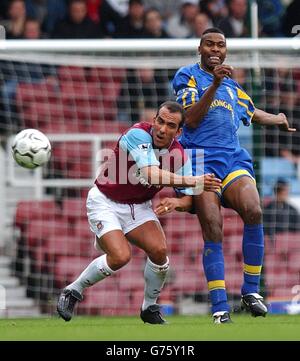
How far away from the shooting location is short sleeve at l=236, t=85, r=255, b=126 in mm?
9242

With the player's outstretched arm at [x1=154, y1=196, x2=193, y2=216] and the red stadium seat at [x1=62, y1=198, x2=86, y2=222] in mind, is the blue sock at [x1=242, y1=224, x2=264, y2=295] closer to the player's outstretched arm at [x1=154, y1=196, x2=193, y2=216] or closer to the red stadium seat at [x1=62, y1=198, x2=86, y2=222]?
the player's outstretched arm at [x1=154, y1=196, x2=193, y2=216]

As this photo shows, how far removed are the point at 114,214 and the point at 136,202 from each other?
0.68ft

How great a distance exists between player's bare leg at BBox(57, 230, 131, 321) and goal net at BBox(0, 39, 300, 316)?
354 centimetres

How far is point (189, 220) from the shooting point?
1342 cm

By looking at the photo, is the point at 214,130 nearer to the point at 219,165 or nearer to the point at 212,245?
the point at 219,165

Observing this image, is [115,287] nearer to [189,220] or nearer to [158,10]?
[189,220]

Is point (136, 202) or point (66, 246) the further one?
point (66, 246)

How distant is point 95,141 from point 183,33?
3120 mm

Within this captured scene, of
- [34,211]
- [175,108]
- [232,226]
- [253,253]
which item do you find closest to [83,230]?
[34,211]

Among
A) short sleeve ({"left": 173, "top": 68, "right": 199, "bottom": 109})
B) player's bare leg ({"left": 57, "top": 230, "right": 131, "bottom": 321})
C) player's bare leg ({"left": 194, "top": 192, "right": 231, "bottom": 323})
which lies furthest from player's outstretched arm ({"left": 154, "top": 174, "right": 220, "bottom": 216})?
short sleeve ({"left": 173, "top": 68, "right": 199, "bottom": 109})

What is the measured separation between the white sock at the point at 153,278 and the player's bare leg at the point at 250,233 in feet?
2.18

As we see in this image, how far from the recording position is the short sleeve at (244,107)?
9242 millimetres

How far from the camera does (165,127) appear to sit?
8508 mm
